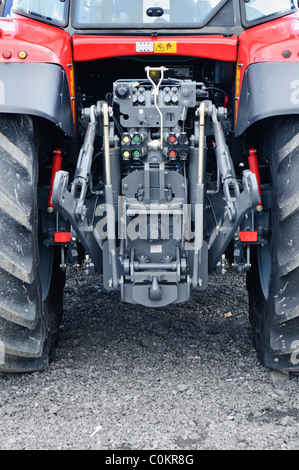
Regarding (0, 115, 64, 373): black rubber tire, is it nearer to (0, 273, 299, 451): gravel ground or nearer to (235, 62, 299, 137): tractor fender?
(0, 273, 299, 451): gravel ground

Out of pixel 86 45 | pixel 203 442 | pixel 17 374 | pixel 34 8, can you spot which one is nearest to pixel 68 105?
pixel 86 45

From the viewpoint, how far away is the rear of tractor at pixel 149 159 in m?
2.85

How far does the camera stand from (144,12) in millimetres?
3328

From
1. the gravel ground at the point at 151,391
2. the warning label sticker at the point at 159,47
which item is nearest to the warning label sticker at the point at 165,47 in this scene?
the warning label sticker at the point at 159,47

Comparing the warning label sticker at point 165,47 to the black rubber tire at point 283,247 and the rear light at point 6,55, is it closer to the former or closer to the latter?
the black rubber tire at point 283,247

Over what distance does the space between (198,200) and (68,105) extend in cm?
77

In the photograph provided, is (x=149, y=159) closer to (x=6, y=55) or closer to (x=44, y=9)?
(x=6, y=55)

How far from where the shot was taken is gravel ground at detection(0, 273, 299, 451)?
106 inches

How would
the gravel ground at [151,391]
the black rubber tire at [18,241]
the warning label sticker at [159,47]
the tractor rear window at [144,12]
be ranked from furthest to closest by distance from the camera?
the tractor rear window at [144,12], the warning label sticker at [159,47], the black rubber tire at [18,241], the gravel ground at [151,391]

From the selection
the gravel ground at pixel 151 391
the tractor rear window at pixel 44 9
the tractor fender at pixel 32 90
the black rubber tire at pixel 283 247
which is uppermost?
the tractor rear window at pixel 44 9

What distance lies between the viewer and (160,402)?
3.03 metres

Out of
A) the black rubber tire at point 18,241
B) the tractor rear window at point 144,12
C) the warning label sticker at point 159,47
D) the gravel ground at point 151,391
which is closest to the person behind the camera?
the gravel ground at point 151,391

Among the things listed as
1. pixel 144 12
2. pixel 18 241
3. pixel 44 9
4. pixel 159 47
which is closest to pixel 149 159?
pixel 159 47

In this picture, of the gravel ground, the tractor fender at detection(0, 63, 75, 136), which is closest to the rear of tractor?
the tractor fender at detection(0, 63, 75, 136)
